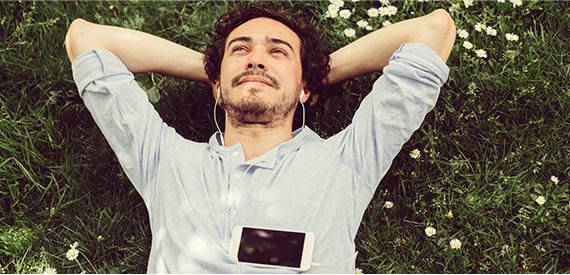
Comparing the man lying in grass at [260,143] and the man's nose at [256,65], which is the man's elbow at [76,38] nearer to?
the man lying in grass at [260,143]

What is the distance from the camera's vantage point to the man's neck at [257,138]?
377 centimetres

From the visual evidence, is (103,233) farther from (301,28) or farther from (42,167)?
(301,28)

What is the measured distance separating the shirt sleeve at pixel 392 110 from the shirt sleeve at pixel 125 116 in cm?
97

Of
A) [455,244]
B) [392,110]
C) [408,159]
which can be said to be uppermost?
[392,110]

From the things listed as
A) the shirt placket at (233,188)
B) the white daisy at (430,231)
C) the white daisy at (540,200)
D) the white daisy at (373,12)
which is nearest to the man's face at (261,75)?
the shirt placket at (233,188)

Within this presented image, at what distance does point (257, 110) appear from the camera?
372 cm

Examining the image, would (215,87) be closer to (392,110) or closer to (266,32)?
(266,32)

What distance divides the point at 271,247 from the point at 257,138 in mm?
651

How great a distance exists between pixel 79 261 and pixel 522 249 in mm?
2611

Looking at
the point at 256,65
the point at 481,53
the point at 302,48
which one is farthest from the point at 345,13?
the point at 256,65

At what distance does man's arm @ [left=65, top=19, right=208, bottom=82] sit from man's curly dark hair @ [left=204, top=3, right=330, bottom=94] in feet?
0.28

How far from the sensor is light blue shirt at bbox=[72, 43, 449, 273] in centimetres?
348

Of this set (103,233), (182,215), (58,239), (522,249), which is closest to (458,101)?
(522,249)

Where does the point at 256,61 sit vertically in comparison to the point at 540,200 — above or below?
above
